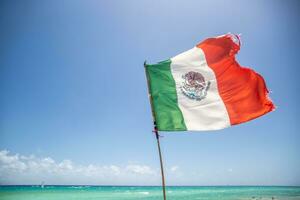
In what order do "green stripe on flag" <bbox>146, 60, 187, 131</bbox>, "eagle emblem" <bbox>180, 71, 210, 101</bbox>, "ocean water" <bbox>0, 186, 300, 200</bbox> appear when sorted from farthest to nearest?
"ocean water" <bbox>0, 186, 300, 200</bbox> < "eagle emblem" <bbox>180, 71, 210, 101</bbox> < "green stripe on flag" <bbox>146, 60, 187, 131</bbox>

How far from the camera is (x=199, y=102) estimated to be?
17.9 ft

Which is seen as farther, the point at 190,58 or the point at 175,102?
the point at 190,58

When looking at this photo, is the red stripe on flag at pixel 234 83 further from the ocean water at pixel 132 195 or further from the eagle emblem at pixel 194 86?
the ocean water at pixel 132 195

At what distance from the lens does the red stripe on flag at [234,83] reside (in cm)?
529

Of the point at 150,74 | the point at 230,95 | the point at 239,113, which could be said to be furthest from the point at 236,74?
the point at 150,74

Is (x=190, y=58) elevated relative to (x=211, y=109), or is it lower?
elevated

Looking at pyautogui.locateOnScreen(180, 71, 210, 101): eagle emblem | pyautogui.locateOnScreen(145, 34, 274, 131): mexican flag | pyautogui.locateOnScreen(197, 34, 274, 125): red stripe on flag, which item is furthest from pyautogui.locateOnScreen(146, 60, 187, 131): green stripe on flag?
pyautogui.locateOnScreen(197, 34, 274, 125): red stripe on flag

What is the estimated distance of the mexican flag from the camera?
527 centimetres

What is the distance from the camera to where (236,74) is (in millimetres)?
5660

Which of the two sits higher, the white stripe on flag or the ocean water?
the white stripe on flag

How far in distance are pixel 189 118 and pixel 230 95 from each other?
955 mm

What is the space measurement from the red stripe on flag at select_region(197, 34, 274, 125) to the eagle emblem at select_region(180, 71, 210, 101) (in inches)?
11.8

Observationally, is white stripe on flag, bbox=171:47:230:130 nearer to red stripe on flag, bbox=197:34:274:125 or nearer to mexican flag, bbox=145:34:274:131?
mexican flag, bbox=145:34:274:131

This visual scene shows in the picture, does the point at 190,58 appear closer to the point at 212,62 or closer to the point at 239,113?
the point at 212,62
